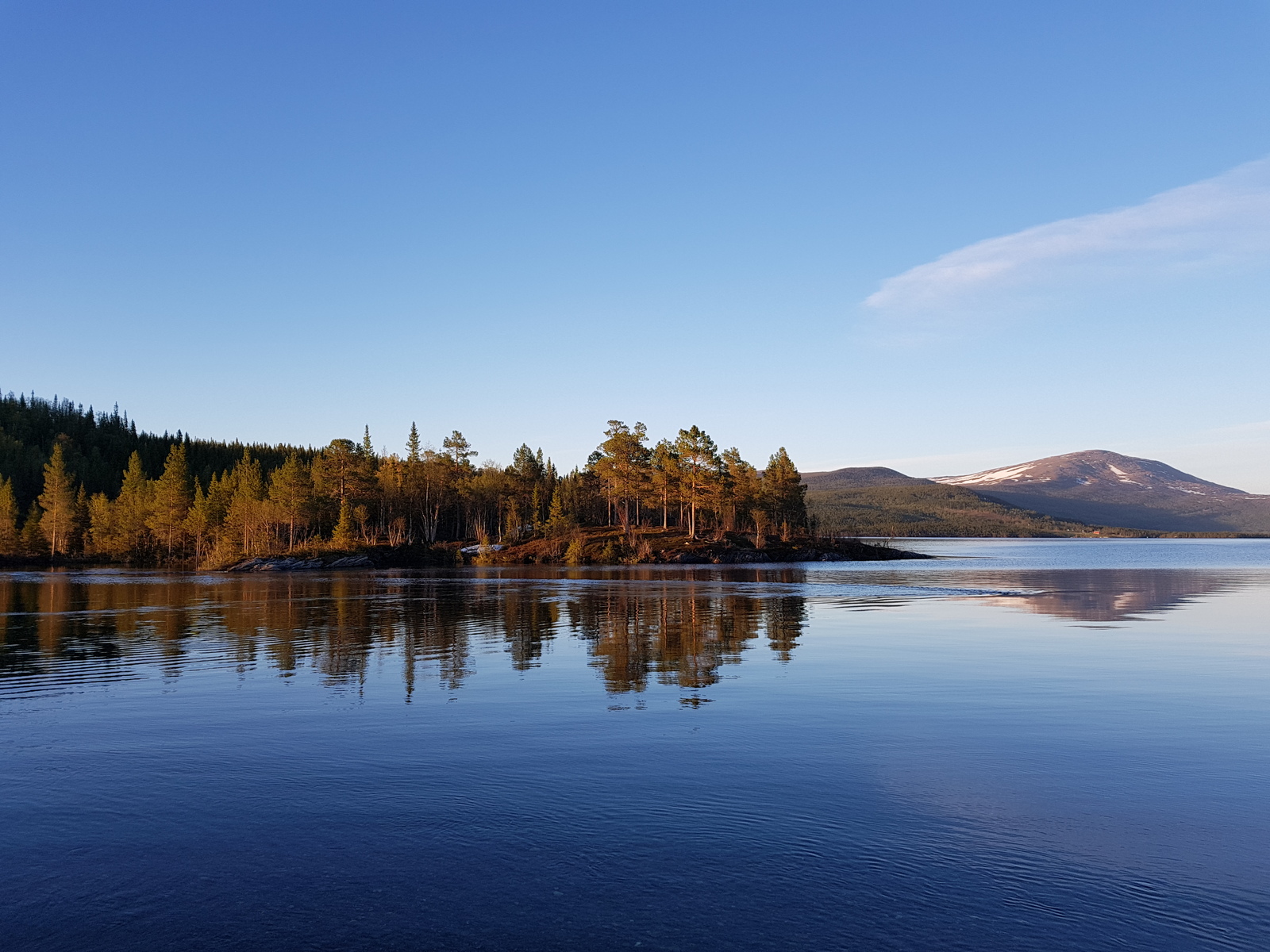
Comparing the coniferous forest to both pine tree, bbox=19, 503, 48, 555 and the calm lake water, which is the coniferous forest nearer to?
pine tree, bbox=19, 503, 48, 555

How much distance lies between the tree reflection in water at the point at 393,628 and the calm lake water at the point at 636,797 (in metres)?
0.45

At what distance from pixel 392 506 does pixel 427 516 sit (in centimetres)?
705

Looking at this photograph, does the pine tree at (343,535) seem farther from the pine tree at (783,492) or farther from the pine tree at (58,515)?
the pine tree at (783,492)

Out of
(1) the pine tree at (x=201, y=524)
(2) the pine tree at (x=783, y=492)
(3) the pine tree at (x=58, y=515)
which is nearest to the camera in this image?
(1) the pine tree at (x=201, y=524)

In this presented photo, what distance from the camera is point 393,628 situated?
126 ft

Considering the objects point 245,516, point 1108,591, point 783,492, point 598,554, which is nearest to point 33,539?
point 245,516

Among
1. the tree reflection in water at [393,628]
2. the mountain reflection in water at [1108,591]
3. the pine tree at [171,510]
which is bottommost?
the mountain reflection in water at [1108,591]

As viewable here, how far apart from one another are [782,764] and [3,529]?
17765 cm

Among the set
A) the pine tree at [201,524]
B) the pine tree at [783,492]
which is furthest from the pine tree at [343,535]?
the pine tree at [783,492]

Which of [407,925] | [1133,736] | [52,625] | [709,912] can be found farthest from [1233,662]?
[52,625]

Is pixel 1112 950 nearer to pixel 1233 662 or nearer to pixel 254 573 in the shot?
pixel 1233 662

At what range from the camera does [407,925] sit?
28.7 feet

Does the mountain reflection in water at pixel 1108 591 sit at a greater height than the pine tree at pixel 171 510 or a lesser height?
lesser

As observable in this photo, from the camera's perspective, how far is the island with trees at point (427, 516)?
455 feet
